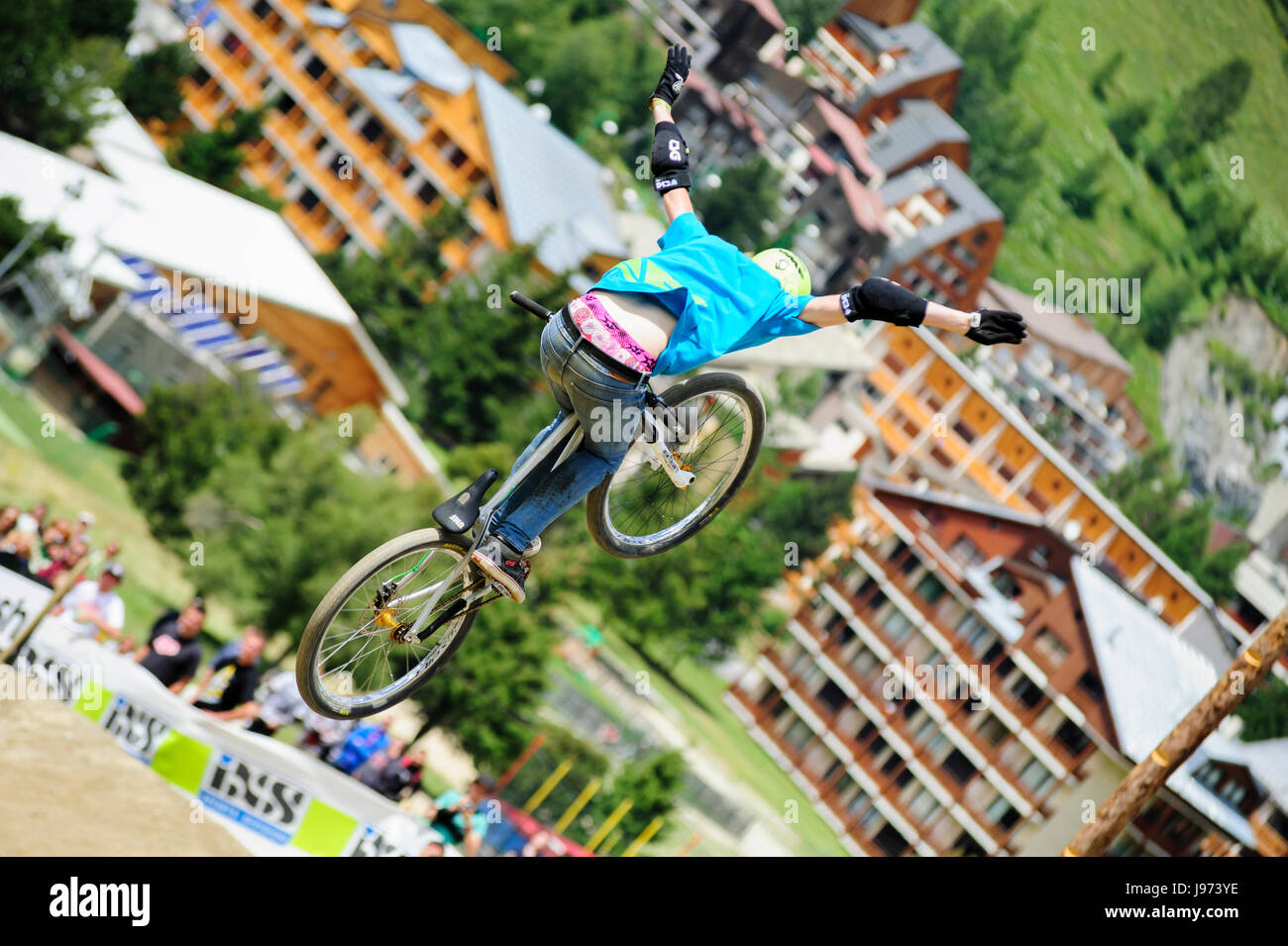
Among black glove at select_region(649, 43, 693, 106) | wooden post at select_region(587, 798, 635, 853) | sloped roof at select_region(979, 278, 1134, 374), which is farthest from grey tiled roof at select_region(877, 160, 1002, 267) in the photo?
black glove at select_region(649, 43, 693, 106)

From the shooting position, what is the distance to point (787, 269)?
754 centimetres

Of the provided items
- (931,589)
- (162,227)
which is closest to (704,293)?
(162,227)

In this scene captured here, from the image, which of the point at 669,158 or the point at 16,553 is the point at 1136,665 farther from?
the point at 669,158

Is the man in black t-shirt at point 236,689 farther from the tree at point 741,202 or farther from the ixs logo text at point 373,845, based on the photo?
the tree at point 741,202

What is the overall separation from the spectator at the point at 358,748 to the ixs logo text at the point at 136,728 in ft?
7.16

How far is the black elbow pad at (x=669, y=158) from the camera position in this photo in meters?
7.70

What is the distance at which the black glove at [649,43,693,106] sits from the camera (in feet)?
25.6

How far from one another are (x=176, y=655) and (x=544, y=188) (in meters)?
50.9

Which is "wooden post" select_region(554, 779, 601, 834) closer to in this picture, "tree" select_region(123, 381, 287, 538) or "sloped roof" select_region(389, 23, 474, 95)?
"tree" select_region(123, 381, 287, 538)
